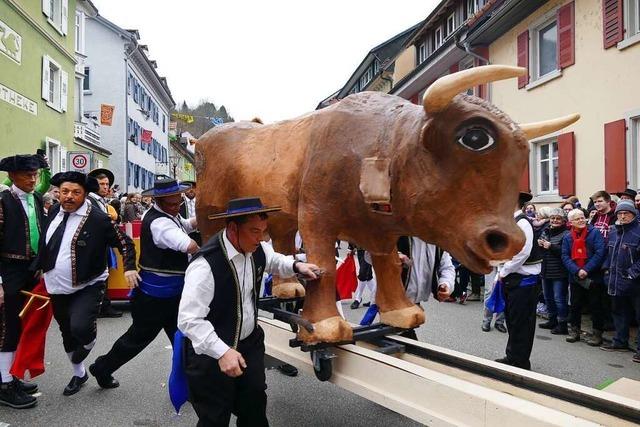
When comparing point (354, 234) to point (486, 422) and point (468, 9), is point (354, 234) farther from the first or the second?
point (468, 9)

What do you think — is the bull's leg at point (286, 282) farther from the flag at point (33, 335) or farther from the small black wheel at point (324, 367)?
the flag at point (33, 335)

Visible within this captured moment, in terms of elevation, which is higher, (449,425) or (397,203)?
(397,203)

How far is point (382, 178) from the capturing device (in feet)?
8.48

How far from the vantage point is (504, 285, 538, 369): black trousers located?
437 centimetres

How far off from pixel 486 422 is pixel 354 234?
4.48 ft

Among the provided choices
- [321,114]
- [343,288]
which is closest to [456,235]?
[321,114]

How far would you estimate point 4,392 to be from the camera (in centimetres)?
386

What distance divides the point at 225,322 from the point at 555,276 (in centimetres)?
535

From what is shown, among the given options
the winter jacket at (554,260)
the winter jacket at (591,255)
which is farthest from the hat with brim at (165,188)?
the winter jacket at (554,260)

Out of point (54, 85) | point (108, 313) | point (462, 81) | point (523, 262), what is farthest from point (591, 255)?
point (54, 85)

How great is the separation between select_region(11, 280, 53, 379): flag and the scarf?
562 cm

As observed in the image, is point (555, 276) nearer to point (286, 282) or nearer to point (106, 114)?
point (286, 282)

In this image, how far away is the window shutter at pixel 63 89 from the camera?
51.9ft

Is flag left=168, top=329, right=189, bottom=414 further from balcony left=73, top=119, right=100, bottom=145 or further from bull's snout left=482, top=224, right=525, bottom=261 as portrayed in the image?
balcony left=73, top=119, right=100, bottom=145
